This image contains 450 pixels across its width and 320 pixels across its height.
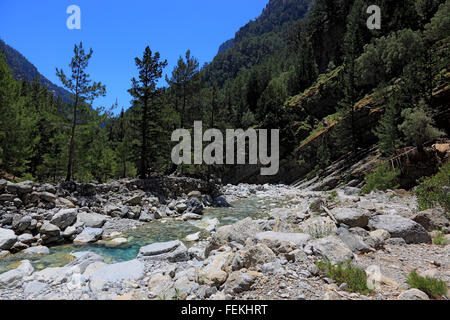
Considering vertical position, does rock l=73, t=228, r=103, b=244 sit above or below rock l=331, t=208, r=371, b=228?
below

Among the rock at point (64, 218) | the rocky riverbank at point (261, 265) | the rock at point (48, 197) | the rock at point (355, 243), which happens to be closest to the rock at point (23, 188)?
the rock at point (48, 197)

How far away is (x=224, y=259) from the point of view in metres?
5.33

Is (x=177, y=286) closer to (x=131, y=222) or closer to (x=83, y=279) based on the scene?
(x=83, y=279)

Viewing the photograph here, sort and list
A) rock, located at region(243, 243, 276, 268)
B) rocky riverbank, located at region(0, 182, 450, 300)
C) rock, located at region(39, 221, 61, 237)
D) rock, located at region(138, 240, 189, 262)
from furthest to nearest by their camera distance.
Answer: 1. rock, located at region(39, 221, 61, 237)
2. rock, located at region(138, 240, 189, 262)
3. rock, located at region(243, 243, 276, 268)
4. rocky riverbank, located at region(0, 182, 450, 300)

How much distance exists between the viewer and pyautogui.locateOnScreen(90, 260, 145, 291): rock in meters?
5.13

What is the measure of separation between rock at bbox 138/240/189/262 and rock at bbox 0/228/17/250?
517 centimetres

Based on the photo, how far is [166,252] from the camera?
748 centimetres

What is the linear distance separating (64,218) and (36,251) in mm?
2248

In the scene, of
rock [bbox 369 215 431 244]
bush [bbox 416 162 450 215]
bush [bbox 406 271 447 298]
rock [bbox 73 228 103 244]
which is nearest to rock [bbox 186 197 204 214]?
rock [bbox 73 228 103 244]

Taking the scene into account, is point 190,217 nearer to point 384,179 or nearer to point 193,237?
point 193,237

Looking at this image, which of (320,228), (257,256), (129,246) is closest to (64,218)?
(129,246)

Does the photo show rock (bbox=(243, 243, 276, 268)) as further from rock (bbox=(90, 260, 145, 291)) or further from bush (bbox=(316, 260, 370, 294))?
rock (bbox=(90, 260, 145, 291))

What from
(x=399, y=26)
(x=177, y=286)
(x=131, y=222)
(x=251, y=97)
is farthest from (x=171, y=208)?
(x=251, y=97)

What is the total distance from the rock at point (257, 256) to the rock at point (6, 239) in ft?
30.0
